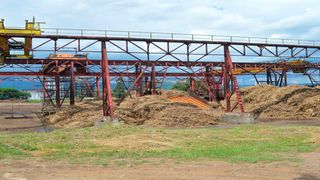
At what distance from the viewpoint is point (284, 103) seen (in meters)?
37.9

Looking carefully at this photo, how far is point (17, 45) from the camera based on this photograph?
31.3m

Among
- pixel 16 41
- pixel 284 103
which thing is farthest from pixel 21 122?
pixel 284 103

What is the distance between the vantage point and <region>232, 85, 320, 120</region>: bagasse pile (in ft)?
116

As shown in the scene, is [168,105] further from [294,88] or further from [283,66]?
[283,66]

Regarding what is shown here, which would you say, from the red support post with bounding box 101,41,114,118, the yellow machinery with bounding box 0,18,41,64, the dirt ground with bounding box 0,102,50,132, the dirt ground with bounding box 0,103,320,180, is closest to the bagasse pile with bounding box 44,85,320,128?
the red support post with bounding box 101,41,114,118

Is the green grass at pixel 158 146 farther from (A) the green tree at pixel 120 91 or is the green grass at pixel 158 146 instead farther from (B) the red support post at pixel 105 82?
(A) the green tree at pixel 120 91

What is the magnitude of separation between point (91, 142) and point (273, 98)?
87.7 feet

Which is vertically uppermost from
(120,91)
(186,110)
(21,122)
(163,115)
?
(120,91)

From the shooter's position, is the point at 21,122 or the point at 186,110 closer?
the point at 186,110

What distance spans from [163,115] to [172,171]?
62.8 feet

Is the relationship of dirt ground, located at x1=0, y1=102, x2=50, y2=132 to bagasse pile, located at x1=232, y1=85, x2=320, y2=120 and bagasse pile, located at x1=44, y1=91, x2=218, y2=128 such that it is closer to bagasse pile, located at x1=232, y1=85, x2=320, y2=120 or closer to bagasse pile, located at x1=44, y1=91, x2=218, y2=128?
bagasse pile, located at x1=44, y1=91, x2=218, y2=128

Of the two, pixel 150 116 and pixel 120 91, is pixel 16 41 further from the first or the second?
pixel 120 91


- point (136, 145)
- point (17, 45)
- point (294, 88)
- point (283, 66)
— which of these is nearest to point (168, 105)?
point (17, 45)

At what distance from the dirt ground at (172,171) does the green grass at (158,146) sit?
32.3 inches
